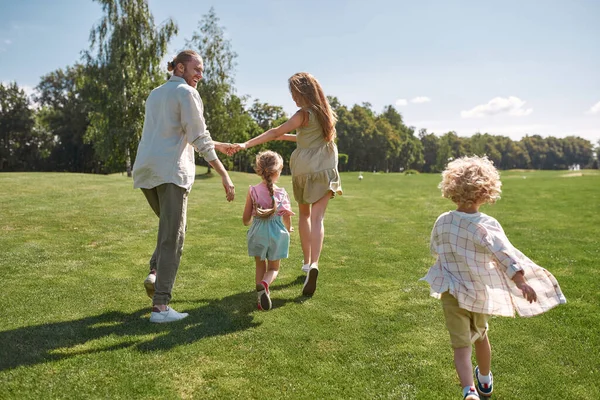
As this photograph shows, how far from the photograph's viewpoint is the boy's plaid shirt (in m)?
2.90

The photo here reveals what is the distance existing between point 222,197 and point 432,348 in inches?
479

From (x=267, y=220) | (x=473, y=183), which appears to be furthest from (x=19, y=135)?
(x=473, y=183)

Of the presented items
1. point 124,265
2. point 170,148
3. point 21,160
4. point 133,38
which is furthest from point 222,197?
point 21,160

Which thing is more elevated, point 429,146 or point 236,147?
point 429,146

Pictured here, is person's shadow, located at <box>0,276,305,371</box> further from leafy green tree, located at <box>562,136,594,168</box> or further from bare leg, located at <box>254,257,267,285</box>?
leafy green tree, located at <box>562,136,594,168</box>

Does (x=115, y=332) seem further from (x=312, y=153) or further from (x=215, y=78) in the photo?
(x=215, y=78)

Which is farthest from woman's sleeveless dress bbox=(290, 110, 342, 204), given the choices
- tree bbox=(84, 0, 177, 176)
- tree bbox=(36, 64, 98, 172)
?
tree bbox=(36, 64, 98, 172)

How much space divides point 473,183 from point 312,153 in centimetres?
252

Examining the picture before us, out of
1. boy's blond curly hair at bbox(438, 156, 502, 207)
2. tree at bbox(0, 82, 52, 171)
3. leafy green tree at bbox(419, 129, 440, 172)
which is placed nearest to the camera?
boy's blond curly hair at bbox(438, 156, 502, 207)

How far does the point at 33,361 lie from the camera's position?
3322 mm

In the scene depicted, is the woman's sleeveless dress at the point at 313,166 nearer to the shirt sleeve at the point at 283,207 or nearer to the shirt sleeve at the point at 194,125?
the shirt sleeve at the point at 283,207

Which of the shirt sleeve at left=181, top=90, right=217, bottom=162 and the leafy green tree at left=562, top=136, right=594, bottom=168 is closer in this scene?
the shirt sleeve at left=181, top=90, right=217, bottom=162

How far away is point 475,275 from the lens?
9.75 ft

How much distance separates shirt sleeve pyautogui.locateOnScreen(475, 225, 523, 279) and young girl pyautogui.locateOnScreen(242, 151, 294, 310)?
7.71 feet
